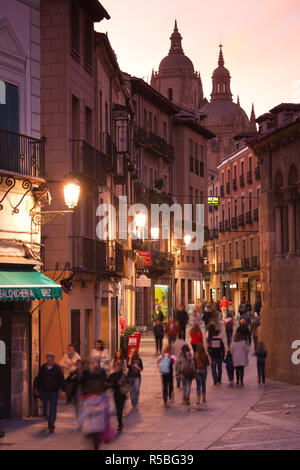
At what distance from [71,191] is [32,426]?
5647 mm

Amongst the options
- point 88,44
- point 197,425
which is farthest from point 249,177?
point 197,425

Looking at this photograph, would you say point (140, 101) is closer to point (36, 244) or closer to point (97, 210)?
point (97, 210)

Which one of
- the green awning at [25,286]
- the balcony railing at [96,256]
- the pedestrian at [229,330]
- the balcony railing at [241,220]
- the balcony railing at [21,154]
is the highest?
the balcony railing at [241,220]

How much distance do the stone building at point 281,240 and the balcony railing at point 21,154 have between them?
384 inches

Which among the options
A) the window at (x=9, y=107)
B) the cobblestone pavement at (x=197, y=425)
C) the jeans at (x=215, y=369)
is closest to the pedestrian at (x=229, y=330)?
the jeans at (x=215, y=369)

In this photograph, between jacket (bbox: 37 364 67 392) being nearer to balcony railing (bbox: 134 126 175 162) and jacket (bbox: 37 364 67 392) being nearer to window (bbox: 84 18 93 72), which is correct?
window (bbox: 84 18 93 72)

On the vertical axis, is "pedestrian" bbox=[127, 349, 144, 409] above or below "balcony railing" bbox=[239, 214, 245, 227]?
below

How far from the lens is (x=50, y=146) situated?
26578 millimetres

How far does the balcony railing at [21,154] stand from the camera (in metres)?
21.6

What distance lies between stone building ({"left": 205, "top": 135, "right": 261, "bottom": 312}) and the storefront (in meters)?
55.8

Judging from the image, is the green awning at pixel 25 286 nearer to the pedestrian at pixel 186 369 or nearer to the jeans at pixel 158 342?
the pedestrian at pixel 186 369

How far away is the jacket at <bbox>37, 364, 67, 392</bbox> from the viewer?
20.4m

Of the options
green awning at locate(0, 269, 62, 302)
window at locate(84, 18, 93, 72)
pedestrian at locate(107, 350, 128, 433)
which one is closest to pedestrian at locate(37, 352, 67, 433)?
pedestrian at locate(107, 350, 128, 433)

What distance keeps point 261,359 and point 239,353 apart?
2.52 ft
